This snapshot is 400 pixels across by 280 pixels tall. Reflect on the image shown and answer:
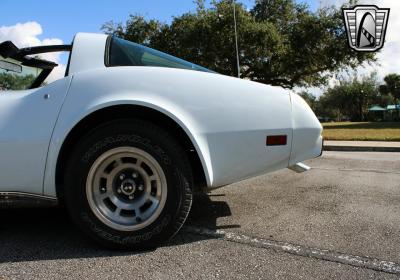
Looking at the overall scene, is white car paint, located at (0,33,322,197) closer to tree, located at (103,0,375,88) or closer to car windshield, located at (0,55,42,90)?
car windshield, located at (0,55,42,90)

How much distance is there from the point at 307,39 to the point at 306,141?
80.5ft

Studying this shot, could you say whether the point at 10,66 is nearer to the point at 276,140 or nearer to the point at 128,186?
the point at 128,186

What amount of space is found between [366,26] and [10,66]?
21.2 m

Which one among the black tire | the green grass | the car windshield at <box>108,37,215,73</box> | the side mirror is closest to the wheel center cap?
the black tire

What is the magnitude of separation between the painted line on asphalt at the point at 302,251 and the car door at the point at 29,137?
1.14 meters

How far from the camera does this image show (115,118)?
279 centimetres

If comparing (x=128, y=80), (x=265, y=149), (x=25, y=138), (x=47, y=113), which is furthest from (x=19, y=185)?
(x=265, y=149)

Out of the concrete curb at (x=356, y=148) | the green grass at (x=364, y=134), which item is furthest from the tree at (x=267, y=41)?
the concrete curb at (x=356, y=148)

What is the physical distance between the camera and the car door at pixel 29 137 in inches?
107

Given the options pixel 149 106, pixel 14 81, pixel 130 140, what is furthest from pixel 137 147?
pixel 14 81

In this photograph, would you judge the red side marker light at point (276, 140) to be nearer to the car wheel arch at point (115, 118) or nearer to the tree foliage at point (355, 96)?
the car wheel arch at point (115, 118)

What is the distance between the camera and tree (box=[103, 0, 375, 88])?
82.3 ft

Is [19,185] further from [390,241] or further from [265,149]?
[390,241]

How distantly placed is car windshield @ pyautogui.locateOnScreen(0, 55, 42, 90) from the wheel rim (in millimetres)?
1053
